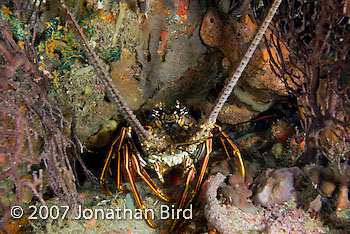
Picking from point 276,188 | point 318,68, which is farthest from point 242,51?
point 276,188

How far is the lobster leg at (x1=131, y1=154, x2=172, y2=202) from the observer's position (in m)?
2.83

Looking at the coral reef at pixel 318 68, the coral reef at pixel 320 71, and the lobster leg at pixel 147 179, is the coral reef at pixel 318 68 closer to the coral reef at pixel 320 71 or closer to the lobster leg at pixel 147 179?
the coral reef at pixel 320 71

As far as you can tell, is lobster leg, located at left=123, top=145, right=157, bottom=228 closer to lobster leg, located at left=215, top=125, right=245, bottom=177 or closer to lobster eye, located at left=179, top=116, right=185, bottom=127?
lobster eye, located at left=179, top=116, right=185, bottom=127

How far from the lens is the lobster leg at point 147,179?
2830 millimetres

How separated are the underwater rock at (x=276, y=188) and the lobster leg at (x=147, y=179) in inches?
42.2

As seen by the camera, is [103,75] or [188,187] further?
[188,187]

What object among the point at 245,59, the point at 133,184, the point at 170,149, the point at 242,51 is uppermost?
the point at 242,51

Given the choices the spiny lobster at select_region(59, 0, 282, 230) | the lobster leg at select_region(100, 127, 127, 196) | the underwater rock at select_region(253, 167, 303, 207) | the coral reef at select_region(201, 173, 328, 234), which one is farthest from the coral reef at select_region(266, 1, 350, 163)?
the lobster leg at select_region(100, 127, 127, 196)

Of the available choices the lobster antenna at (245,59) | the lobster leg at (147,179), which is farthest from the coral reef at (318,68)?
the lobster leg at (147,179)

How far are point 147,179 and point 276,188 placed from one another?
1.46 meters

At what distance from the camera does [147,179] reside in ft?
9.47

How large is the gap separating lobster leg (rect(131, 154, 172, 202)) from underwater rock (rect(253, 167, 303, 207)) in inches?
42.2

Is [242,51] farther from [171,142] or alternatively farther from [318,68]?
[171,142]

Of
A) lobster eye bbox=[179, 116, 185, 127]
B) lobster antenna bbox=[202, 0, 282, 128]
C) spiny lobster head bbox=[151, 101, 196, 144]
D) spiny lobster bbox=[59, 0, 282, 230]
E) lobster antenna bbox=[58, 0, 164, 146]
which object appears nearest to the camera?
lobster antenna bbox=[58, 0, 164, 146]
